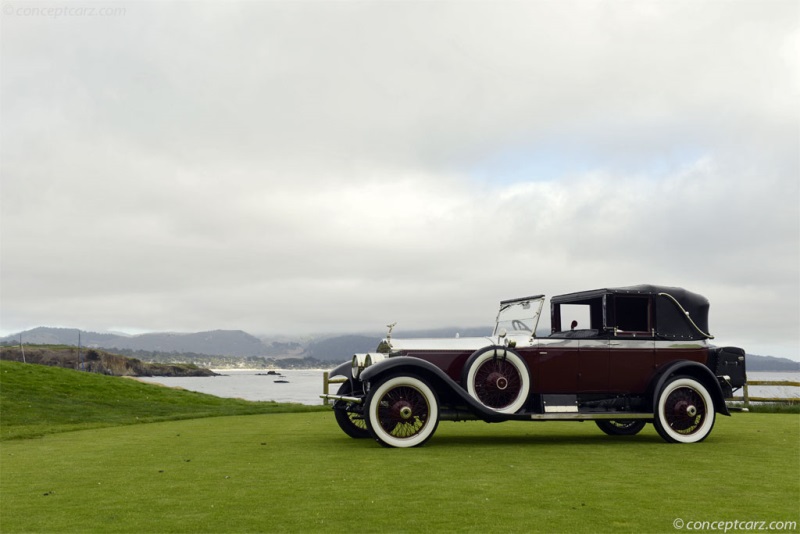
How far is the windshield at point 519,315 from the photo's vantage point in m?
12.7

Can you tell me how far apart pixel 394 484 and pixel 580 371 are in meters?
5.71

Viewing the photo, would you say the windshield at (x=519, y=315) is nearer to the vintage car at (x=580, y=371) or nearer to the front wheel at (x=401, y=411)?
the vintage car at (x=580, y=371)

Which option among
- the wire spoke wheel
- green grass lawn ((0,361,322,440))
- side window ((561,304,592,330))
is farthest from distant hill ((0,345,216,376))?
the wire spoke wheel

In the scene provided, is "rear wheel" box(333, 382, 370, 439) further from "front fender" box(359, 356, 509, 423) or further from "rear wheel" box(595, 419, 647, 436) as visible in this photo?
"rear wheel" box(595, 419, 647, 436)

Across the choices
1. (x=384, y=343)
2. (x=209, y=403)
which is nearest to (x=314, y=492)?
(x=384, y=343)

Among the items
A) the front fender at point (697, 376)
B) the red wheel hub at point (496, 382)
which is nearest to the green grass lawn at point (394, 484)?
the front fender at point (697, 376)

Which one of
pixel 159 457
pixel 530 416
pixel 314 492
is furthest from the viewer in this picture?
pixel 530 416

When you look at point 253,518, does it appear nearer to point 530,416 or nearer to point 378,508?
point 378,508

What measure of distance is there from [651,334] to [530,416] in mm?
2651

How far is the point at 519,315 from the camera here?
13.2m

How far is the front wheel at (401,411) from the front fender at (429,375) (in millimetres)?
184

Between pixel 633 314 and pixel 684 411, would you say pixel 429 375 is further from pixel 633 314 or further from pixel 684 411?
pixel 684 411

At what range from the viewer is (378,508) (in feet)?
21.5

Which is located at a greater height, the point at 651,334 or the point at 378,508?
the point at 651,334
